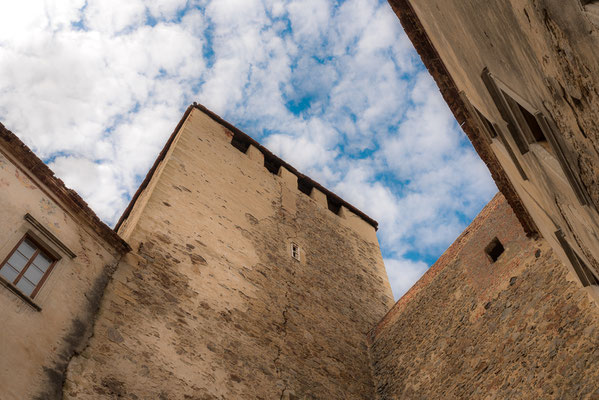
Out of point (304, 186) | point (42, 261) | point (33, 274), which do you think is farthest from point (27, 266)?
point (304, 186)

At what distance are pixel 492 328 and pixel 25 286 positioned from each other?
631cm

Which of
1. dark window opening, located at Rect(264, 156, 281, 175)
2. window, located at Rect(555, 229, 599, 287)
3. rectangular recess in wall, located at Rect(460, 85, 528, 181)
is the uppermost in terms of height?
dark window opening, located at Rect(264, 156, 281, 175)

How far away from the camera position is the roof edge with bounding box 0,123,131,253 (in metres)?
6.07

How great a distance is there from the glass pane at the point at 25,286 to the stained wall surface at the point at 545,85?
5402mm

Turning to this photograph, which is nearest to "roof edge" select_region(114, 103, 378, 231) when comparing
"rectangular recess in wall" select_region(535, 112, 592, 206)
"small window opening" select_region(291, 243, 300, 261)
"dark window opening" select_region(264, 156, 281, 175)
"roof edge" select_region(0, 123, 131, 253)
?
"dark window opening" select_region(264, 156, 281, 175)

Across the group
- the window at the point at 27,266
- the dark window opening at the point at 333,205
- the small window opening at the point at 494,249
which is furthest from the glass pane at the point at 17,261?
the dark window opening at the point at 333,205

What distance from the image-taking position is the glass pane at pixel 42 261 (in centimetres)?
587

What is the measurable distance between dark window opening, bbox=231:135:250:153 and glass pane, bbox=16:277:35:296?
26.2 feet

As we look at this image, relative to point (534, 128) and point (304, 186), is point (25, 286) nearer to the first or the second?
point (534, 128)

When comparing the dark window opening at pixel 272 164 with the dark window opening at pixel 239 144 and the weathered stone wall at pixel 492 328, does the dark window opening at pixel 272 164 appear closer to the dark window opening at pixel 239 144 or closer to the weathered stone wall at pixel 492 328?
the dark window opening at pixel 239 144

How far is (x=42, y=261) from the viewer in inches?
234

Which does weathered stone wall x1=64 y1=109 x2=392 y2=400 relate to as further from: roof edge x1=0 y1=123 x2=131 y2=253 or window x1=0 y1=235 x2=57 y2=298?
window x1=0 y1=235 x2=57 y2=298

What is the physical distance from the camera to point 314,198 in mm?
13953

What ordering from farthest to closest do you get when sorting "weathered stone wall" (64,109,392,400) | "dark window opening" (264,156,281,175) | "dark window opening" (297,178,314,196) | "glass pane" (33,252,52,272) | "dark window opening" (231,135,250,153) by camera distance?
"dark window opening" (297,178,314,196) → "dark window opening" (264,156,281,175) → "dark window opening" (231,135,250,153) → "weathered stone wall" (64,109,392,400) → "glass pane" (33,252,52,272)
